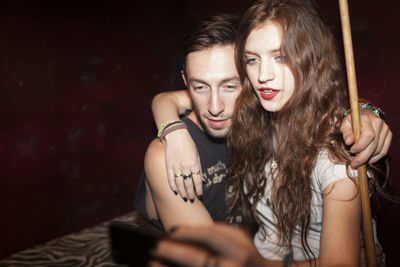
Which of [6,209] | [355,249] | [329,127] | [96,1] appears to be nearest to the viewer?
[355,249]

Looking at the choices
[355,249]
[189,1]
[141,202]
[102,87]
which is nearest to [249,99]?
[355,249]

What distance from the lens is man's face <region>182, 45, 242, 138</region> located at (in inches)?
68.9

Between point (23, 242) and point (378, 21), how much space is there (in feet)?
11.9

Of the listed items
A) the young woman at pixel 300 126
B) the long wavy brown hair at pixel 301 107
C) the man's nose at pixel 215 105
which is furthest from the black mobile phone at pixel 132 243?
the man's nose at pixel 215 105

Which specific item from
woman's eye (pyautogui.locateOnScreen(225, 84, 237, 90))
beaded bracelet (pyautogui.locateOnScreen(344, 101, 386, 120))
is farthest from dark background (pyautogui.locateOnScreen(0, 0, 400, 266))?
woman's eye (pyautogui.locateOnScreen(225, 84, 237, 90))

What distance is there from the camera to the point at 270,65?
1.38 m

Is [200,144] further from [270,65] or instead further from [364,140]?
[364,140]

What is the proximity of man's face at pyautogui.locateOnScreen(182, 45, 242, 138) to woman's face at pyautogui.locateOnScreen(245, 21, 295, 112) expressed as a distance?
12.3 inches

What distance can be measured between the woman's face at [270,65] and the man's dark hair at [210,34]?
1.29ft

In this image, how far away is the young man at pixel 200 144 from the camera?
5.15 feet

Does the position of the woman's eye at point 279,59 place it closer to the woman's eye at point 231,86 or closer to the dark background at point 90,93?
the woman's eye at point 231,86

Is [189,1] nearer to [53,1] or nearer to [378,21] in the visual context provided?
[53,1]

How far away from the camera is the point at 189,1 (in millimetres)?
3752

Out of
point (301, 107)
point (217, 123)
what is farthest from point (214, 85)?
point (301, 107)
